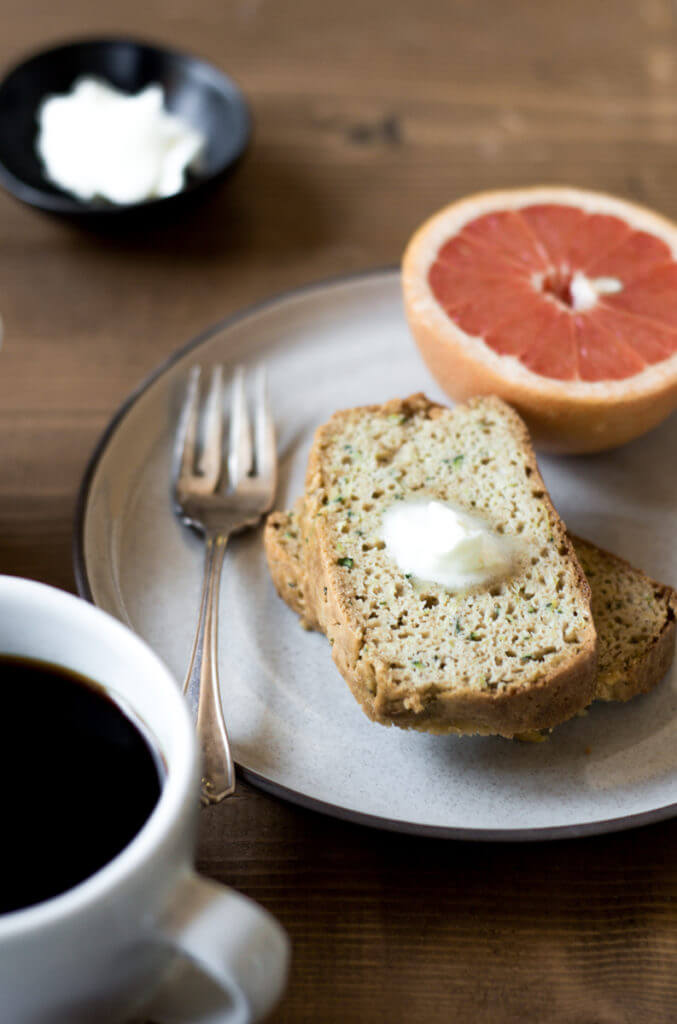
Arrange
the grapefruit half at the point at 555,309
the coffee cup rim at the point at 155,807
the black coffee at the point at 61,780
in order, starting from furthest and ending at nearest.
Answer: the grapefruit half at the point at 555,309
the black coffee at the point at 61,780
the coffee cup rim at the point at 155,807

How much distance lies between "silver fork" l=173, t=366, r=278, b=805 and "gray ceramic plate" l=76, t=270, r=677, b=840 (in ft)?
→ 0.12

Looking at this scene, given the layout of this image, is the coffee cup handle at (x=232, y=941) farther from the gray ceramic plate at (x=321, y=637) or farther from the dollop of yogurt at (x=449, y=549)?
the dollop of yogurt at (x=449, y=549)

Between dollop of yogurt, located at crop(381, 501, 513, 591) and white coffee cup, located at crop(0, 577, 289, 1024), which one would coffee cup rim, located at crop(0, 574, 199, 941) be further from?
dollop of yogurt, located at crop(381, 501, 513, 591)

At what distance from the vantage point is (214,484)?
1.65 m

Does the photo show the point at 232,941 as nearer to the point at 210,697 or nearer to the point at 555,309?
the point at 210,697

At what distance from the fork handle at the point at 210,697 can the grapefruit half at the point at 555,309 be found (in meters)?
0.57

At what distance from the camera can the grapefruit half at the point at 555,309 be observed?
63.7 inches

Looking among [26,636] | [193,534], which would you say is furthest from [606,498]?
[26,636]

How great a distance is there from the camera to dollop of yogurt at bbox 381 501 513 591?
52.2 inches

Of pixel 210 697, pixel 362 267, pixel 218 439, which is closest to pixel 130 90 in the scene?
pixel 362 267

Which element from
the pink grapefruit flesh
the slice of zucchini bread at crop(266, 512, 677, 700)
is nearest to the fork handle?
the slice of zucchini bread at crop(266, 512, 677, 700)

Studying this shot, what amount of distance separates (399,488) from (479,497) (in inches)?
4.9

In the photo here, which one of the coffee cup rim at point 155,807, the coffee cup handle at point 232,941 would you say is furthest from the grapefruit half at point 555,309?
the coffee cup handle at point 232,941

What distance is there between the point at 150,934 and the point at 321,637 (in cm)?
66
